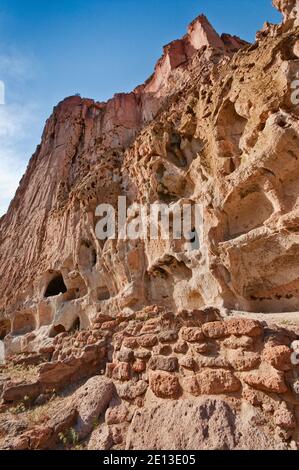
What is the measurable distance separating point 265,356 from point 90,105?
27779 millimetres

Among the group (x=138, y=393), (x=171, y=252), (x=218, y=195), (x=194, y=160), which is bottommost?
(x=138, y=393)

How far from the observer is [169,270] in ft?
37.0

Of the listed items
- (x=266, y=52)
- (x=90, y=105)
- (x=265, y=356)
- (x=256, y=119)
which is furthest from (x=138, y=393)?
(x=90, y=105)

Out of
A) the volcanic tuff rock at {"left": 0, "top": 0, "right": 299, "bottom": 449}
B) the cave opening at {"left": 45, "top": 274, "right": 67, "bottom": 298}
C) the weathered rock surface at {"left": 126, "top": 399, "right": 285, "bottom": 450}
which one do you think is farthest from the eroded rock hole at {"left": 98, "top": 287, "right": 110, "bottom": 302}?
the weathered rock surface at {"left": 126, "top": 399, "right": 285, "bottom": 450}

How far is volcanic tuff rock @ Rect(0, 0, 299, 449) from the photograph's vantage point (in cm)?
278

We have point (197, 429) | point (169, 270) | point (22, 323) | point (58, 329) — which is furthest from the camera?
point (22, 323)

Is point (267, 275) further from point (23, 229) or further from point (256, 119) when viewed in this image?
point (23, 229)

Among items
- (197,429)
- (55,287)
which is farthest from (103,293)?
(197,429)

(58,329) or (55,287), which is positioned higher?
(55,287)

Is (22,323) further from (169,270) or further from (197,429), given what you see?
(197,429)

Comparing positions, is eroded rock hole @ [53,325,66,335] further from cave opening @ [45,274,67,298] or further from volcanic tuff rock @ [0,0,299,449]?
cave opening @ [45,274,67,298]

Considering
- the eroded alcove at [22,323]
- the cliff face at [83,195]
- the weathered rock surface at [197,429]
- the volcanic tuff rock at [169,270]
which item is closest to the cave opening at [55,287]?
the volcanic tuff rock at [169,270]

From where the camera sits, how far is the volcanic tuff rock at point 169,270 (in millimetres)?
2781
